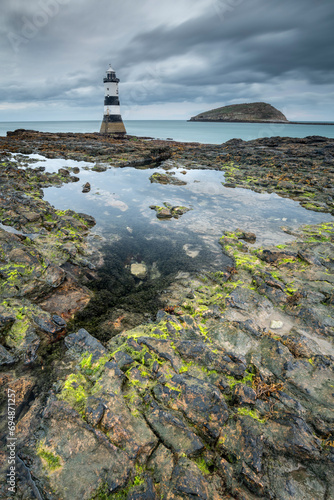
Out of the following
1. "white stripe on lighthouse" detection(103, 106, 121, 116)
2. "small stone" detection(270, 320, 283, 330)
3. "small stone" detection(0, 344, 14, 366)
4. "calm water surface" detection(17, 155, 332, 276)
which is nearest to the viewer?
"small stone" detection(0, 344, 14, 366)

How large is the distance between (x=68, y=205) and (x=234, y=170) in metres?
22.6

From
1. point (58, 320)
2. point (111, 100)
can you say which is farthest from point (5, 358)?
point (111, 100)

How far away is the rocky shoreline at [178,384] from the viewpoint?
3766 mm

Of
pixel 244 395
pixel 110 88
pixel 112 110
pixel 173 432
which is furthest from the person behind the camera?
pixel 112 110

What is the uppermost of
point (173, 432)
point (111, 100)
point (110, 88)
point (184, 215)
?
point (110, 88)

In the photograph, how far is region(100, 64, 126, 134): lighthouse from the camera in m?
54.5

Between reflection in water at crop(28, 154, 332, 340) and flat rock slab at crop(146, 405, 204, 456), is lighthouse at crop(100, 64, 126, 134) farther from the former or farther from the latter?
flat rock slab at crop(146, 405, 204, 456)

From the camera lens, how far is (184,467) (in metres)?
3.77

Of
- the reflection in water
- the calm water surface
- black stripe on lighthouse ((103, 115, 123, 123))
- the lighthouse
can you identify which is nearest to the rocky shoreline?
the reflection in water

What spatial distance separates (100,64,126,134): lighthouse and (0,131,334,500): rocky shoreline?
59456mm

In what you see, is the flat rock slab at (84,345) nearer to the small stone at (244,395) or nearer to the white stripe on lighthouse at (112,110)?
the small stone at (244,395)

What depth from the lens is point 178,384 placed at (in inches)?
199

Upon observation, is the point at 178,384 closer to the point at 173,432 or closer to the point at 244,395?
the point at 173,432

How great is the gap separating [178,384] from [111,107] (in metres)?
68.0
